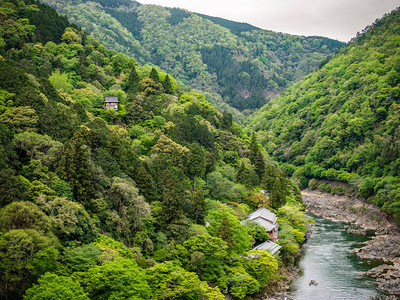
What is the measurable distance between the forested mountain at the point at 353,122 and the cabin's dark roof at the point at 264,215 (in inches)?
1097

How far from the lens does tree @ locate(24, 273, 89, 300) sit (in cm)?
2745

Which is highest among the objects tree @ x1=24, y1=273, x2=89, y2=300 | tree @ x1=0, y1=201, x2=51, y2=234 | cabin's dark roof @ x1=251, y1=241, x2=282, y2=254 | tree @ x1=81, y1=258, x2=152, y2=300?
tree @ x1=0, y1=201, x2=51, y2=234

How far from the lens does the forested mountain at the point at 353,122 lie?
345 ft

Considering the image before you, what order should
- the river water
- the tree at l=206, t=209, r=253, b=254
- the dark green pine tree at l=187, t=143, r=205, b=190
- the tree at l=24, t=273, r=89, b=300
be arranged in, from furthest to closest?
1. the dark green pine tree at l=187, t=143, r=205, b=190
2. the river water
3. the tree at l=206, t=209, r=253, b=254
4. the tree at l=24, t=273, r=89, b=300

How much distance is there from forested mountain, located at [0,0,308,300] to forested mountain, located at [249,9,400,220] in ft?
123

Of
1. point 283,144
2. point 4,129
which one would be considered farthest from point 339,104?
point 4,129

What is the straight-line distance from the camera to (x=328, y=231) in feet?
265

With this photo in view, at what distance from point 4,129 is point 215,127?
205 ft

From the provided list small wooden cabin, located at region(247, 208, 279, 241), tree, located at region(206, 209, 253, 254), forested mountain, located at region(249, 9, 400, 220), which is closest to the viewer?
tree, located at region(206, 209, 253, 254)

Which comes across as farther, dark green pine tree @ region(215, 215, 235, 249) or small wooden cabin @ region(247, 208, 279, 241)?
small wooden cabin @ region(247, 208, 279, 241)

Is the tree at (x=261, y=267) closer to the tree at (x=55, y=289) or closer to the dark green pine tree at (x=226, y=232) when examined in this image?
the dark green pine tree at (x=226, y=232)

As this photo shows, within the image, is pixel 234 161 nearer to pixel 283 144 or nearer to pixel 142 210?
pixel 142 210

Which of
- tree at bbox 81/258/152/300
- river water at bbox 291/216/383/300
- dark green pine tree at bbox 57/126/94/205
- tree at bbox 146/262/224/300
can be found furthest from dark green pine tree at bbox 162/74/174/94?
tree at bbox 81/258/152/300

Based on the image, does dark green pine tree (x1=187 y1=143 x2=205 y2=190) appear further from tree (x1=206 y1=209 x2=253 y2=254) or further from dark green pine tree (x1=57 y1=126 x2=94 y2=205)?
dark green pine tree (x1=57 y1=126 x2=94 y2=205)
